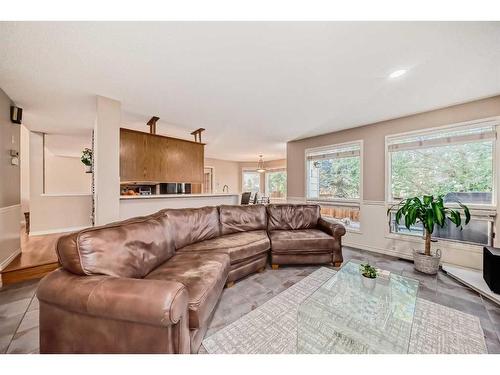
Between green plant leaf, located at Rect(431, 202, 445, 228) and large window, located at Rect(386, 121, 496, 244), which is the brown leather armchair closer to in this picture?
green plant leaf, located at Rect(431, 202, 445, 228)

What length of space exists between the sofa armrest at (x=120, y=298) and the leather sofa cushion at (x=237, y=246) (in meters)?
1.14

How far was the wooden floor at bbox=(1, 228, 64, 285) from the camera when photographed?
7.76ft

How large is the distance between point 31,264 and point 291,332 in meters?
3.30

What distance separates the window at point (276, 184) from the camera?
8.18 meters

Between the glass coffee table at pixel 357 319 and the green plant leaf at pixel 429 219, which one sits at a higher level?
the green plant leaf at pixel 429 219

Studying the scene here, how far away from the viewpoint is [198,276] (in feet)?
5.09

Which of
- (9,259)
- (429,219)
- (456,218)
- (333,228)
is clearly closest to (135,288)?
→ (333,228)

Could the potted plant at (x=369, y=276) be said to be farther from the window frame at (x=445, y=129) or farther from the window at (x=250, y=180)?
the window at (x=250, y=180)

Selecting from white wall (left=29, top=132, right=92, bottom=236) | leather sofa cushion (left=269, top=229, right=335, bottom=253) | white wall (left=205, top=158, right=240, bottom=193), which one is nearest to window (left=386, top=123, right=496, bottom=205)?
leather sofa cushion (left=269, top=229, right=335, bottom=253)

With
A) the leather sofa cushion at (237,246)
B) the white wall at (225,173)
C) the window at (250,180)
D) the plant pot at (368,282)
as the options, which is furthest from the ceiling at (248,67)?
the window at (250,180)

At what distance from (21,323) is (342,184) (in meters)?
4.94

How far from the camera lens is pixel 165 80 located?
2281 mm

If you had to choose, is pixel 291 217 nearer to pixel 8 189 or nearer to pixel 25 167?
pixel 8 189
